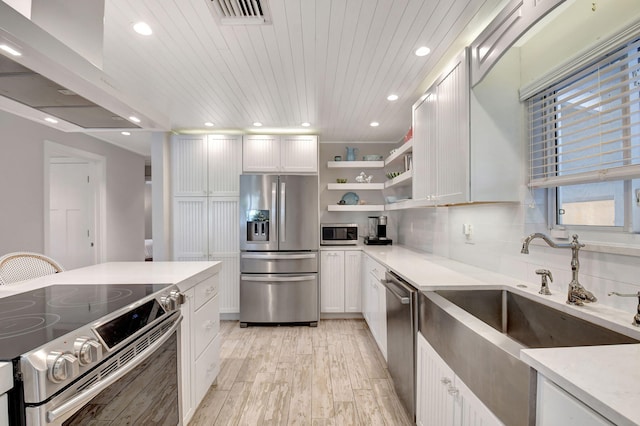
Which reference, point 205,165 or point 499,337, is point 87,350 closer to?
point 499,337

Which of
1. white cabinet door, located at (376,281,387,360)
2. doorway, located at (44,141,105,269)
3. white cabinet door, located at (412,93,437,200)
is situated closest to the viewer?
white cabinet door, located at (412,93,437,200)

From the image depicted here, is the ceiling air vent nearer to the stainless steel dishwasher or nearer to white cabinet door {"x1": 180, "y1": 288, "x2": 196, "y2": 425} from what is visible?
white cabinet door {"x1": 180, "y1": 288, "x2": 196, "y2": 425}

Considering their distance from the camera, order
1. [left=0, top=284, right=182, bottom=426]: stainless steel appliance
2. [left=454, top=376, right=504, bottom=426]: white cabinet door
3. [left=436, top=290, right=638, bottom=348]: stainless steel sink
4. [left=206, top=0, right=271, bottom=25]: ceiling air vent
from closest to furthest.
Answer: [left=0, top=284, right=182, bottom=426]: stainless steel appliance, [left=454, top=376, right=504, bottom=426]: white cabinet door, [left=436, top=290, right=638, bottom=348]: stainless steel sink, [left=206, top=0, right=271, bottom=25]: ceiling air vent

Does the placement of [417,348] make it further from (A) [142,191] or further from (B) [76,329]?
(A) [142,191]

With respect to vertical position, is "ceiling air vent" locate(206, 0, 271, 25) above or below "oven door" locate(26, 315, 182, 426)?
above

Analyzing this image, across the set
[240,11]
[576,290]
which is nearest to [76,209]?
[240,11]

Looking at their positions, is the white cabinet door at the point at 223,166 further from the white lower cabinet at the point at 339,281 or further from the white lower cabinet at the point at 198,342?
the white lower cabinet at the point at 198,342

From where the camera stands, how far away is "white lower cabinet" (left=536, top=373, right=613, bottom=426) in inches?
24.1

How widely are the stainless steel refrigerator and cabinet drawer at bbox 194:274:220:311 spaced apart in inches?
51.5

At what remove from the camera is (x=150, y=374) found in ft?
4.12

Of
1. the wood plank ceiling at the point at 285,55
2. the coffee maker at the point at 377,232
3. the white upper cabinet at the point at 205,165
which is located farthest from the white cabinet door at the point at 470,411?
the white upper cabinet at the point at 205,165

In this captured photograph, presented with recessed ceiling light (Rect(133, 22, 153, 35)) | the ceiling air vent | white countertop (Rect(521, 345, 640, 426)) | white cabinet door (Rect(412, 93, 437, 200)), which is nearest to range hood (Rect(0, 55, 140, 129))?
recessed ceiling light (Rect(133, 22, 153, 35))

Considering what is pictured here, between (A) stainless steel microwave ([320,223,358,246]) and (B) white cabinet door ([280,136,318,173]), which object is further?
(A) stainless steel microwave ([320,223,358,246])

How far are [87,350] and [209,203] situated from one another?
9.74ft
